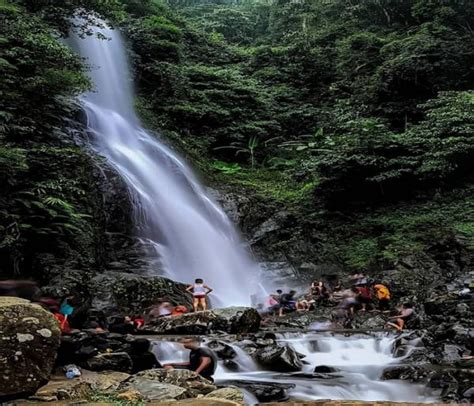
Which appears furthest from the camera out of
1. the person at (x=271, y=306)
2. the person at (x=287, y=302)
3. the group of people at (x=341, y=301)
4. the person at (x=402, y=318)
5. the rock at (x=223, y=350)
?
the person at (x=287, y=302)

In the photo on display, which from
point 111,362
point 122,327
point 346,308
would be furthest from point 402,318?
point 111,362

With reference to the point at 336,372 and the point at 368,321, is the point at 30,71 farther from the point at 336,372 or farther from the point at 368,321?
the point at 336,372

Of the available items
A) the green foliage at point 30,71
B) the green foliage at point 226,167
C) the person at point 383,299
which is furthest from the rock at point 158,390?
the green foliage at point 226,167

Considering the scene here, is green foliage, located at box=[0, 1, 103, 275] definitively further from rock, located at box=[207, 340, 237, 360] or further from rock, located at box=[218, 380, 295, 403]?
rock, located at box=[218, 380, 295, 403]

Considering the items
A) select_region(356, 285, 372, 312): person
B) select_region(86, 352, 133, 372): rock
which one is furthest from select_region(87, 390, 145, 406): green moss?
select_region(356, 285, 372, 312): person

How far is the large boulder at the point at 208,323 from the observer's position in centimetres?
1038

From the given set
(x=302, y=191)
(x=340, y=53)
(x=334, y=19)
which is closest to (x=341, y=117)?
(x=302, y=191)

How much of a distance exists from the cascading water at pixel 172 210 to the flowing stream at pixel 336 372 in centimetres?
535

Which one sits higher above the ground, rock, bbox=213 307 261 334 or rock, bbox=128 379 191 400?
rock, bbox=213 307 261 334

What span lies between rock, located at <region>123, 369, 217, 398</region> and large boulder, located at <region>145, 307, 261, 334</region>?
3.20m

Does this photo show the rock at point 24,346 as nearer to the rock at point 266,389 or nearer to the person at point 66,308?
the rock at point 266,389

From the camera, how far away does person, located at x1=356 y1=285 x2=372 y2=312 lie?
14.2 meters

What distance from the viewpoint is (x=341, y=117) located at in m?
23.2

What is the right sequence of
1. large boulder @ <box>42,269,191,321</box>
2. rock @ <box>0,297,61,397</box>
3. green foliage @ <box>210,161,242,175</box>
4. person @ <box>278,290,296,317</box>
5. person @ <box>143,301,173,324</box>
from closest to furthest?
rock @ <box>0,297,61,397</box> < large boulder @ <box>42,269,191,321</box> < person @ <box>143,301,173,324</box> < person @ <box>278,290,296,317</box> < green foliage @ <box>210,161,242,175</box>
